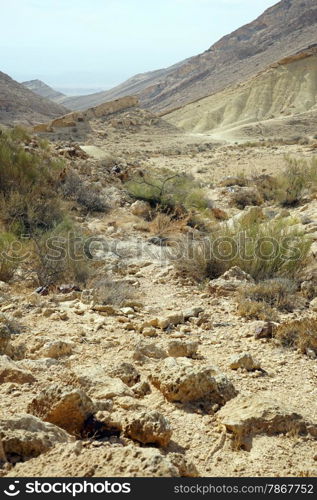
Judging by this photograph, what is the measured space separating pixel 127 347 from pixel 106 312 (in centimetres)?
85

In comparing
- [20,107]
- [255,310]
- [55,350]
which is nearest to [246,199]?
[255,310]

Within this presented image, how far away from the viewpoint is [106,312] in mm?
4875

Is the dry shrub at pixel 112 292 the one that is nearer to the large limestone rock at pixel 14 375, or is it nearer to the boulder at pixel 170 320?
the boulder at pixel 170 320

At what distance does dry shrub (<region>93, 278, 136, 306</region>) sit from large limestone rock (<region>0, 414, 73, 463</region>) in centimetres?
265

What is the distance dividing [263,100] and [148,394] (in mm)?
52053

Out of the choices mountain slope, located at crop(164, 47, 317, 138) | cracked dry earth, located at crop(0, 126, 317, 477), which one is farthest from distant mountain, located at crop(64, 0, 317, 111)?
cracked dry earth, located at crop(0, 126, 317, 477)

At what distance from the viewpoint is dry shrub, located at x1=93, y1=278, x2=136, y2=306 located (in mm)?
5148

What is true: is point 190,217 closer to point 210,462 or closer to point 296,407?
point 296,407

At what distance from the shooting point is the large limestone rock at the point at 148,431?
104 inches

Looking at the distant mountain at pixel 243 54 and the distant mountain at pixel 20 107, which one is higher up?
the distant mountain at pixel 243 54

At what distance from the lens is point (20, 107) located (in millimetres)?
50188

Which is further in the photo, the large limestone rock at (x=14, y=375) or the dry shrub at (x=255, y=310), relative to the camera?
the dry shrub at (x=255, y=310)

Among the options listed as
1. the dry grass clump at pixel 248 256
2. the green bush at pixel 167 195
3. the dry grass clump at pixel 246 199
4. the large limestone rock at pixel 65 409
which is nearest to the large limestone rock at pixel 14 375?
the large limestone rock at pixel 65 409

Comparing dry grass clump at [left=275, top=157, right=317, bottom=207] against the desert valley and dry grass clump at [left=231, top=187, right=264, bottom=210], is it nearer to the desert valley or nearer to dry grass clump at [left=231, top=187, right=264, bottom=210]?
the desert valley
